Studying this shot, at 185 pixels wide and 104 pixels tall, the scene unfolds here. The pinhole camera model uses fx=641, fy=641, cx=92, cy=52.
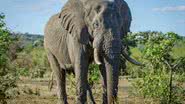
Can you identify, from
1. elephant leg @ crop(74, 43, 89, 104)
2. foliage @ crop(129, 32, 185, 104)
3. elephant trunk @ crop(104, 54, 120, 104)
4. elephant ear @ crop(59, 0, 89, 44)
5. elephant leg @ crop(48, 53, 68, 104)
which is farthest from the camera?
elephant leg @ crop(48, 53, 68, 104)

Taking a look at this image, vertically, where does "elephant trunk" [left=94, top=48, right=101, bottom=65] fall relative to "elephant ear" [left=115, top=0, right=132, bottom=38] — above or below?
below

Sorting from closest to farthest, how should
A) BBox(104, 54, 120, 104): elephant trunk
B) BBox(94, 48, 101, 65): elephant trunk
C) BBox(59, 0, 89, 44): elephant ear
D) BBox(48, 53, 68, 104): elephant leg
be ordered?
BBox(104, 54, 120, 104): elephant trunk
BBox(94, 48, 101, 65): elephant trunk
BBox(59, 0, 89, 44): elephant ear
BBox(48, 53, 68, 104): elephant leg

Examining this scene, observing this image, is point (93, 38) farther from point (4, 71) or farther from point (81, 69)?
point (4, 71)

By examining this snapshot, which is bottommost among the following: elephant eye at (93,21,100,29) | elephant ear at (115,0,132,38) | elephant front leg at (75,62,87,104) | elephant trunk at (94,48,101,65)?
elephant front leg at (75,62,87,104)

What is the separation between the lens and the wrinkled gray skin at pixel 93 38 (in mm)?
10312

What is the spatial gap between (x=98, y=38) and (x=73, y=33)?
0.98 metres

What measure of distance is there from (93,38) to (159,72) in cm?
274

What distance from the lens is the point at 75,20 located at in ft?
37.4

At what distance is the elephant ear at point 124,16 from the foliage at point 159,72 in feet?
4.59

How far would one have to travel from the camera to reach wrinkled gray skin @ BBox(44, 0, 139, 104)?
10312 millimetres

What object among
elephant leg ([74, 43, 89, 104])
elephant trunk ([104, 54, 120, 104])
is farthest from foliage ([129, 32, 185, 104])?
elephant trunk ([104, 54, 120, 104])

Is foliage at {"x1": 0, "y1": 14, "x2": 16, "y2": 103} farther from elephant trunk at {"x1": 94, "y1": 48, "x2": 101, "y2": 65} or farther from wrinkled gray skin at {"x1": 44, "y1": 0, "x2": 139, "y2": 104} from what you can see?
elephant trunk at {"x1": 94, "y1": 48, "x2": 101, "y2": 65}

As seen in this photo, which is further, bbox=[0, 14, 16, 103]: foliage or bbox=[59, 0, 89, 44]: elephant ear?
bbox=[0, 14, 16, 103]: foliage

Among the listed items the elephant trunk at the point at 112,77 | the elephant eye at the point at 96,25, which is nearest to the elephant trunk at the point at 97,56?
the elephant trunk at the point at 112,77
